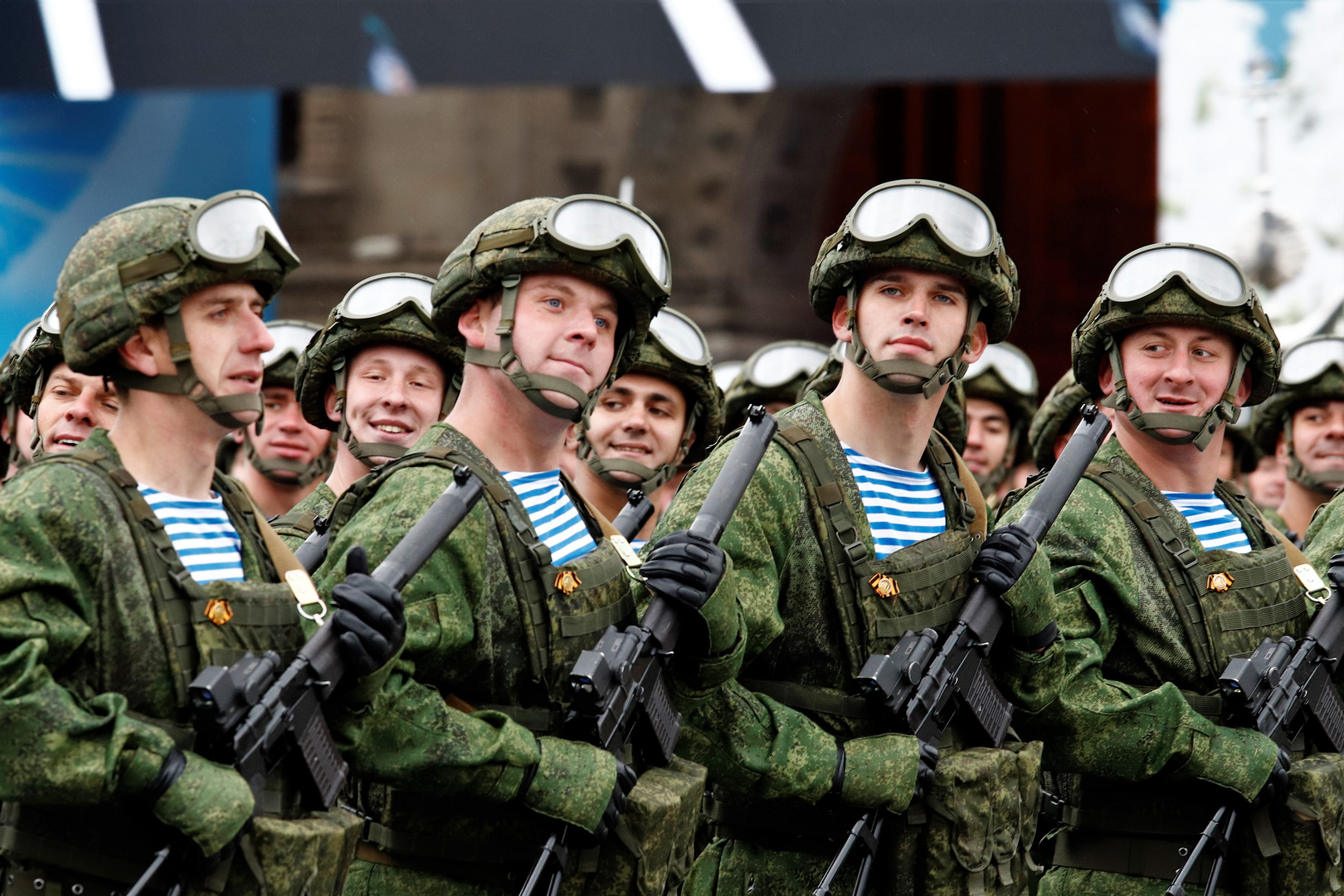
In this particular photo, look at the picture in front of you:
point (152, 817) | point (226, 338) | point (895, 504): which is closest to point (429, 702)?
point (152, 817)

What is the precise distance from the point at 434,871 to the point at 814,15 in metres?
10.7

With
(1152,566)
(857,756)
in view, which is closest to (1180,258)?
(1152,566)

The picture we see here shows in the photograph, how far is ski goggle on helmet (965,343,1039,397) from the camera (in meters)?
9.88

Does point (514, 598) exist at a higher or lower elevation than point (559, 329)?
lower

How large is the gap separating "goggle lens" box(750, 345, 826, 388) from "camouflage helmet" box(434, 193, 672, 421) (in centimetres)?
391

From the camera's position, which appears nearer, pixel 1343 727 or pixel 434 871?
pixel 434 871

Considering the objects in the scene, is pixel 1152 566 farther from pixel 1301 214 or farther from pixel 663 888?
pixel 1301 214

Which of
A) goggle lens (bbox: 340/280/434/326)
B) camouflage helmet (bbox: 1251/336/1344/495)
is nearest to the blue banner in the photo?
goggle lens (bbox: 340/280/434/326)

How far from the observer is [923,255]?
5656mm

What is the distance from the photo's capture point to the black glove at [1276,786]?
6074 mm

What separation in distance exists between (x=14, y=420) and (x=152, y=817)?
12.0ft

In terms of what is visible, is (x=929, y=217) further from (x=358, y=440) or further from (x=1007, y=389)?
(x=1007, y=389)

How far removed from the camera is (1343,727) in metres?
Result: 6.60

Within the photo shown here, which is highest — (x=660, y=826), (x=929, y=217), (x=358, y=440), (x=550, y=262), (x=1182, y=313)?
(x=1182, y=313)
